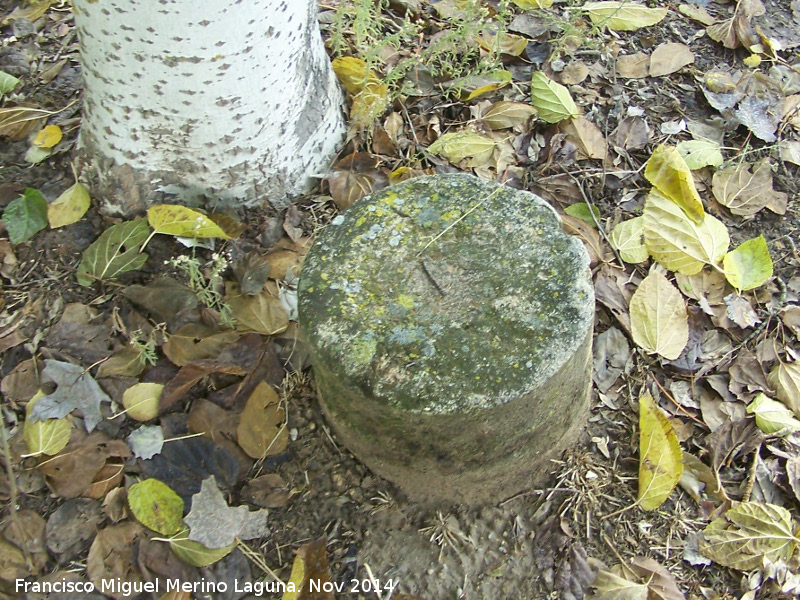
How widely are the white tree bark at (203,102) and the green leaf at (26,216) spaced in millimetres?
171

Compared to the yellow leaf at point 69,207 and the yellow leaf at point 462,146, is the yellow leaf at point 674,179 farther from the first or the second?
the yellow leaf at point 69,207

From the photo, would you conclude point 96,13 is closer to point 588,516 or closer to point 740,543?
point 588,516

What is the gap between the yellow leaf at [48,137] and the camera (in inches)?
91.6

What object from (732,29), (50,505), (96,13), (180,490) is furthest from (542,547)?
(732,29)

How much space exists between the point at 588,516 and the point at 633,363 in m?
0.50

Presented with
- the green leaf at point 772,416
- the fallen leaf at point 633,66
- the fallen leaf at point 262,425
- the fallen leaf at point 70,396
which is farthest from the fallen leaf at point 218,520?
the fallen leaf at point 633,66

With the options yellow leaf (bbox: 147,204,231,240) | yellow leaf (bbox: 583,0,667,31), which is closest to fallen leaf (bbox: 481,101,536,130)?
yellow leaf (bbox: 583,0,667,31)

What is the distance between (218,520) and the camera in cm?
179

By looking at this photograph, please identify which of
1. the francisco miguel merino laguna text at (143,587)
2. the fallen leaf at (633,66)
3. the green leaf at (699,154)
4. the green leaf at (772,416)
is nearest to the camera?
the francisco miguel merino laguna text at (143,587)

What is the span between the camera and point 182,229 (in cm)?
207

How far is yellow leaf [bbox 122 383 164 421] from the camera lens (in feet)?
6.33

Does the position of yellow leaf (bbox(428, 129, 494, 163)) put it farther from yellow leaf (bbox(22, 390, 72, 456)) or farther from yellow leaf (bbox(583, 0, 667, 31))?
yellow leaf (bbox(22, 390, 72, 456))

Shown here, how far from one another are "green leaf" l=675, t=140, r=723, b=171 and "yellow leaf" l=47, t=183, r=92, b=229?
2030 millimetres

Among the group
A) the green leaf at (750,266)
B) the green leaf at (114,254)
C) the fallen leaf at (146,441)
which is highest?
the green leaf at (114,254)
